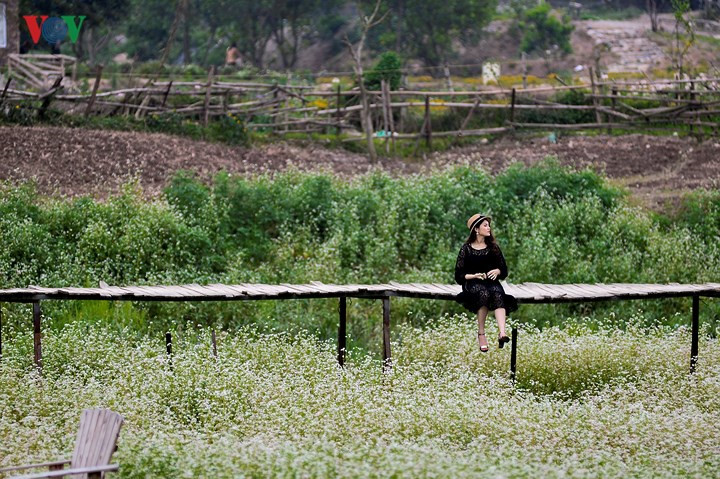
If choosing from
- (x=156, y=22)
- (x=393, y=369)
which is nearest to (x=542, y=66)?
(x=156, y=22)

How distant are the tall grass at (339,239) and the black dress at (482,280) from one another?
408 centimetres

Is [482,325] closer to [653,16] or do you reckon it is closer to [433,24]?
[433,24]

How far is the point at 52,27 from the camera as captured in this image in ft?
81.3

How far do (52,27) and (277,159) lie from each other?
896 cm

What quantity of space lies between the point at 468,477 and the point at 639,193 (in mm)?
12530

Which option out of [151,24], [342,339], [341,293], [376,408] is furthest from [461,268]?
[151,24]

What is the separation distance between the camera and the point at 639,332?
12.0m

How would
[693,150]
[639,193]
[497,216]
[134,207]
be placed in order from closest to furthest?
[134,207]
[497,216]
[639,193]
[693,150]

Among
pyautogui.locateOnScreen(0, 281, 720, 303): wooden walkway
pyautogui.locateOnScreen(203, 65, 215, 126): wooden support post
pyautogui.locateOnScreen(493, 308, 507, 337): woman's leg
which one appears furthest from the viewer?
pyautogui.locateOnScreen(203, 65, 215, 126): wooden support post

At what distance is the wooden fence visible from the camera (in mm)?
20422

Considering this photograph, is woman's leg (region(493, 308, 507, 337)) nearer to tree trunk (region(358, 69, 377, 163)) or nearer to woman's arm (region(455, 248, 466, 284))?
woman's arm (region(455, 248, 466, 284))

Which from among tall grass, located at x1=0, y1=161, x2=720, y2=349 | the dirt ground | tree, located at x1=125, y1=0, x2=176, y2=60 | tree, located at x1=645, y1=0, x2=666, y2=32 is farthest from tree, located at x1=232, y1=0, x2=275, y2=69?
tall grass, located at x1=0, y1=161, x2=720, y2=349

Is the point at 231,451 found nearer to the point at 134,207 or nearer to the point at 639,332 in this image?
the point at 639,332

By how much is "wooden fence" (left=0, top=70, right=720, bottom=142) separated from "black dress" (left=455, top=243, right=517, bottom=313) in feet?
37.8
